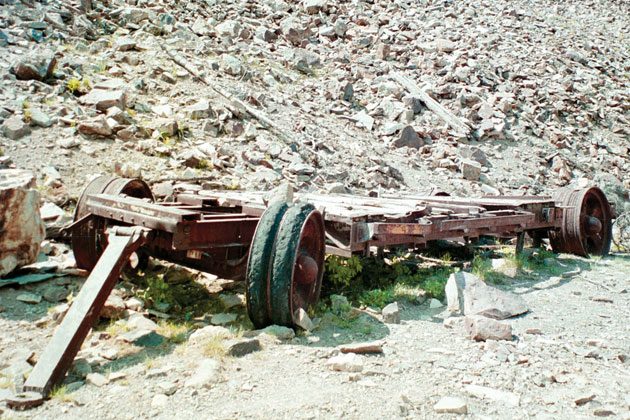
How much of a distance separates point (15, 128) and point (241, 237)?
4.95 m

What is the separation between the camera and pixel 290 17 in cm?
1798

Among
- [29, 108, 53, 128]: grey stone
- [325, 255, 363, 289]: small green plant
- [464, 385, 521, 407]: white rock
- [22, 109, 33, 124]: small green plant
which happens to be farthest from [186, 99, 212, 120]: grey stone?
[464, 385, 521, 407]: white rock

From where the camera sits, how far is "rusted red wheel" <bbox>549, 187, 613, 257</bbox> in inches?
326

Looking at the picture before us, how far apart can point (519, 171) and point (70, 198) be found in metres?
10.7

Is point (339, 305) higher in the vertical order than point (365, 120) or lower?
lower

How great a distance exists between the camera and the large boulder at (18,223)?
16.5ft

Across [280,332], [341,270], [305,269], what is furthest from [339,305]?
[280,332]

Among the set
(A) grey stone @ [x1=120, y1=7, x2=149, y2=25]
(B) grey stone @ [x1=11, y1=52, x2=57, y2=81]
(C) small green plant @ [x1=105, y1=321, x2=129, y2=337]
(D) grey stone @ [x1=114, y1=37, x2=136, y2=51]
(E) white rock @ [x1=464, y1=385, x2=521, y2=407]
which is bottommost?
(E) white rock @ [x1=464, y1=385, x2=521, y2=407]

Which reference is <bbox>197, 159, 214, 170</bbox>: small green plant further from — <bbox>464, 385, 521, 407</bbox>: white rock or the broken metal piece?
<bbox>464, 385, 521, 407</bbox>: white rock

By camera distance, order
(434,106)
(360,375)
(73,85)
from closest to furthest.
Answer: (360,375) → (73,85) → (434,106)

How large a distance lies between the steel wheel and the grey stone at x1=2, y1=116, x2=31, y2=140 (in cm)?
539

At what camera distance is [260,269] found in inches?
168

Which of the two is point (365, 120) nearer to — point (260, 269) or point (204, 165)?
point (204, 165)

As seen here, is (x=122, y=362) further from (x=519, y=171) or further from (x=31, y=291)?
(x=519, y=171)
